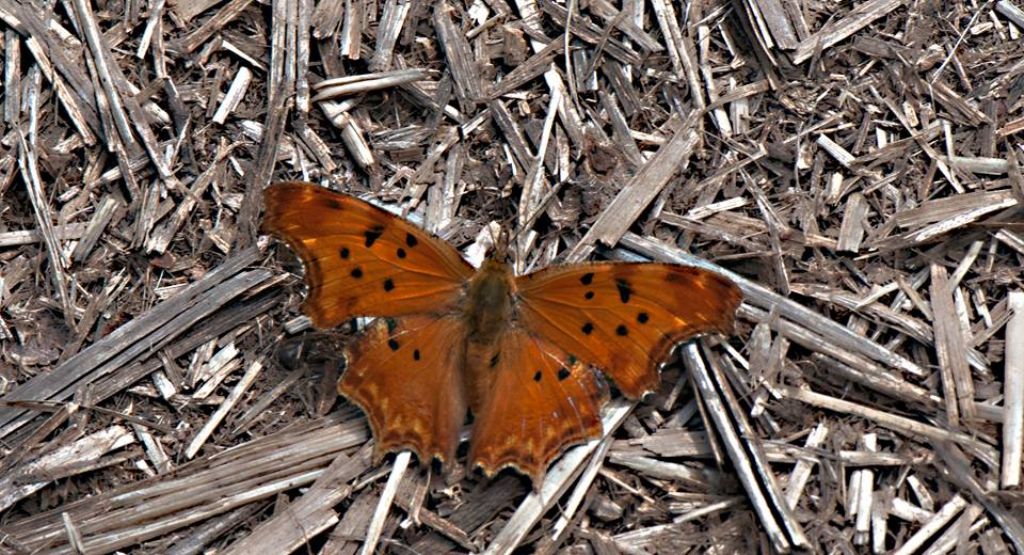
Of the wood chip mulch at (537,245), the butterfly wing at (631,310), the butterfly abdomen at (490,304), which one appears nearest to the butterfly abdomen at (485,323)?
the butterfly abdomen at (490,304)

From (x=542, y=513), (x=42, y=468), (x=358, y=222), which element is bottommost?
(x=542, y=513)

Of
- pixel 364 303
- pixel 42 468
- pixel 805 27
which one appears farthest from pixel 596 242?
pixel 42 468

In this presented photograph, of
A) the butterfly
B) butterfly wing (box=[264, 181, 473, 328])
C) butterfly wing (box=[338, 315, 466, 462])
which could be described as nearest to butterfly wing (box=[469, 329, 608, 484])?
the butterfly

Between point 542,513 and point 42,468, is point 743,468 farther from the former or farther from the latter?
point 42,468

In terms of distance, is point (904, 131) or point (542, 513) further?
point (904, 131)

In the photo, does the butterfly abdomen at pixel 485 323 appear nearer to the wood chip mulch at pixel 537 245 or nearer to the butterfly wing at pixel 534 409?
the butterfly wing at pixel 534 409

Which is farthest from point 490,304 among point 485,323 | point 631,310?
point 631,310

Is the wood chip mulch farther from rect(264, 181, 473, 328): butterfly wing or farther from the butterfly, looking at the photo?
rect(264, 181, 473, 328): butterfly wing
